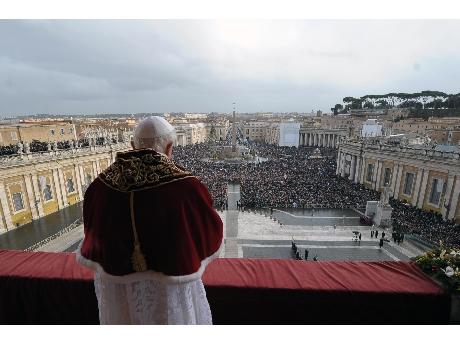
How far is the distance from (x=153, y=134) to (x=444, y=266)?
12.1ft

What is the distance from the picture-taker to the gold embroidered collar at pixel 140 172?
1.64m

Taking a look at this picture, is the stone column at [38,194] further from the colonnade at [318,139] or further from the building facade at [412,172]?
the colonnade at [318,139]

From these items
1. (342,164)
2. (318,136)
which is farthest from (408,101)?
(342,164)

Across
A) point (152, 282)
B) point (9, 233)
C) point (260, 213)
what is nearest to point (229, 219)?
point (260, 213)

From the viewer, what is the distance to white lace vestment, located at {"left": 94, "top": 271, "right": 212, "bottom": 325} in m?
1.84

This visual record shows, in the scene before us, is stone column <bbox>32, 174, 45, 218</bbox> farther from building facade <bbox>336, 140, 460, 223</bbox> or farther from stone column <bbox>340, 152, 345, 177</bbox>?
stone column <bbox>340, 152, 345, 177</bbox>

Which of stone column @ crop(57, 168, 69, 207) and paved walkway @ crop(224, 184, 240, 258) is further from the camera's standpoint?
stone column @ crop(57, 168, 69, 207)

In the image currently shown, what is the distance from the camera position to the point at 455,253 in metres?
3.47

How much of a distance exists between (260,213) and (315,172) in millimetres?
15580

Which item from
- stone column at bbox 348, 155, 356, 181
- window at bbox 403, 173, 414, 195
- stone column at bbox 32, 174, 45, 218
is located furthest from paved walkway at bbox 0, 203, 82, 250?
stone column at bbox 348, 155, 356, 181

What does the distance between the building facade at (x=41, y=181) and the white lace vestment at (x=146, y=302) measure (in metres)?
18.9

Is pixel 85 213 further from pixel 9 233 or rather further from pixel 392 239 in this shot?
pixel 9 233

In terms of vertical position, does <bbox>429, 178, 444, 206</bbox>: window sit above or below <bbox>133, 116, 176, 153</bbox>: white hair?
below

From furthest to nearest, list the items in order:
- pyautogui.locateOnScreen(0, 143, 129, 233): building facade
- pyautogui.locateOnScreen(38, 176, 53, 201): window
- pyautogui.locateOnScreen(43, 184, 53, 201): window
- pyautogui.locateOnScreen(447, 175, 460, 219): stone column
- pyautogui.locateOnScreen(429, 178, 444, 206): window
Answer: pyautogui.locateOnScreen(429, 178, 444, 206): window → pyautogui.locateOnScreen(43, 184, 53, 201): window → pyautogui.locateOnScreen(38, 176, 53, 201): window → pyautogui.locateOnScreen(447, 175, 460, 219): stone column → pyautogui.locateOnScreen(0, 143, 129, 233): building facade
